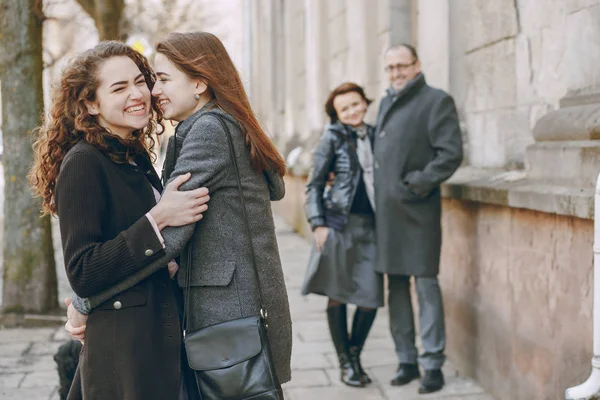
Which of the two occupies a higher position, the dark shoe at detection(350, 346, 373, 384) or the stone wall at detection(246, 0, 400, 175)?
the stone wall at detection(246, 0, 400, 175)

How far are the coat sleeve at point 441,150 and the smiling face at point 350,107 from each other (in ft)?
1.46

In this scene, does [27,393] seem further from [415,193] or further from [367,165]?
[415,193]

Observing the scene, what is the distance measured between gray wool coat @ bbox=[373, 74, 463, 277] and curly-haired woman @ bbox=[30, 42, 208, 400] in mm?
2596

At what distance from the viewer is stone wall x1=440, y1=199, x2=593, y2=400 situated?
4035mm

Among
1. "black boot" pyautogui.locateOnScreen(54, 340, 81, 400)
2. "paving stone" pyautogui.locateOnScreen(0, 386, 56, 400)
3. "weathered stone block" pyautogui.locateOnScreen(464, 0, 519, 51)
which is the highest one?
"weathered stone block" pyautogui.locateOnScreen(464, 0, 519, 51)

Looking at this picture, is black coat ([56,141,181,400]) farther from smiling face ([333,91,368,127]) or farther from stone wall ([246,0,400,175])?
stone wall ([246,0,400,175])

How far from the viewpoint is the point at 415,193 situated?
521 cm

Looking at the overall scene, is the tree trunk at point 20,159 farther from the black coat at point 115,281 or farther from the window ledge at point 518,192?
the black coat at point 115,281

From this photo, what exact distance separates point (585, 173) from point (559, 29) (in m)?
1.14

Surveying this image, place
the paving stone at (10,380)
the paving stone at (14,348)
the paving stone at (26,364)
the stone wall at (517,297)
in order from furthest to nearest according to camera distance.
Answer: the paving stone at (14,348) < the paving stone at (26,364) < the paving stone at (10,380) < the stone wall at (517,297)

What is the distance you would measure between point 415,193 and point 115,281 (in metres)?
2.83

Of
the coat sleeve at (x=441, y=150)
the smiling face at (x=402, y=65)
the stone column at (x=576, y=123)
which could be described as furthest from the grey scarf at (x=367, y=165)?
the stone column at (x=576, y=123)

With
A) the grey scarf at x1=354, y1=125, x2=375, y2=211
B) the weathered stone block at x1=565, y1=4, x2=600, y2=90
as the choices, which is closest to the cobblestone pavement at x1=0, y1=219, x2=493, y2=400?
the grey scarf at x1=354, y1=125, x2=375, y2=211

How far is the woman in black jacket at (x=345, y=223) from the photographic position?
5414 mm
